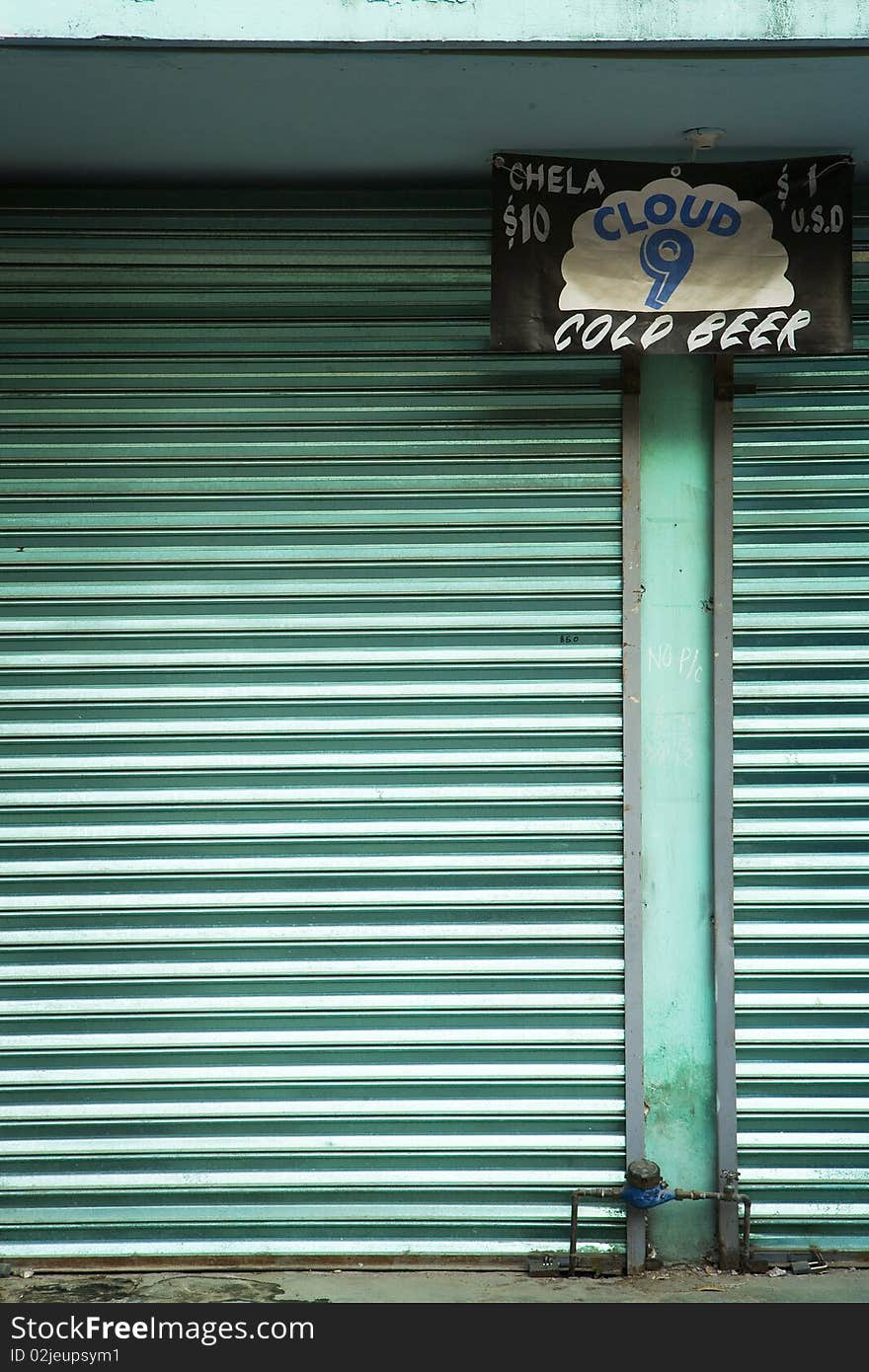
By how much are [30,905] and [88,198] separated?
9.63 feet

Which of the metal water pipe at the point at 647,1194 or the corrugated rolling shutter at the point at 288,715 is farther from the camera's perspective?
the corrugated rolling shutter at the point at 288,715

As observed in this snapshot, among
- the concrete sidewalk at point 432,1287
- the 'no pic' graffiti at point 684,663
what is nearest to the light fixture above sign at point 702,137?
the 'no pic' graffiti at point 684,663

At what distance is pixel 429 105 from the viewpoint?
436 cm

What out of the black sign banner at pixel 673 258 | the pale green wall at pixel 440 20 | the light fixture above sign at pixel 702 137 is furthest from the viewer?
the black sign banner at pixel 673 258

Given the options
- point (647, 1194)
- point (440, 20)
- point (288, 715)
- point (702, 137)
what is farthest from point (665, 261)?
point (647, 1194)

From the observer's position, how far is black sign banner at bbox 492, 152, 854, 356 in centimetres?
473

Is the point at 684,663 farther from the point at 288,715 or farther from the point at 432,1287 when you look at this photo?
the point at 432,1287

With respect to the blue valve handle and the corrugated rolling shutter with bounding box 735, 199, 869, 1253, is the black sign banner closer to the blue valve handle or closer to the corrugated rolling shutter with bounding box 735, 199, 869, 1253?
the corrugated rolling shutter with bounding box 735, 199, 869, 1253

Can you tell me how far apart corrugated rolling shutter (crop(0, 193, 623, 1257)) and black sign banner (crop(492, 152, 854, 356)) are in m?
0.27

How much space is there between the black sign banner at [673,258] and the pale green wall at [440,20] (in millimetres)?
650

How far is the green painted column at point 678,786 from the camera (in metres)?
4.93

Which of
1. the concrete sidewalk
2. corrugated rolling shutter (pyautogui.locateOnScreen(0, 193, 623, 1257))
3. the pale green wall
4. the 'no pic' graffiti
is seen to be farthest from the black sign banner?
the concrete sidewalk

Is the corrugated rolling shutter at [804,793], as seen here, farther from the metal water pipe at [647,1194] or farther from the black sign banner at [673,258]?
the black sign banner at [673,258]

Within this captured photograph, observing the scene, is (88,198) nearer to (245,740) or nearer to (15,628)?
(15,628)
